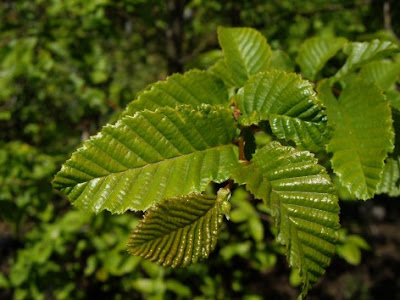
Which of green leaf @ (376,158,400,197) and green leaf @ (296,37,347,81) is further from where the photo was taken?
green leaf @ (296,37,347,81)

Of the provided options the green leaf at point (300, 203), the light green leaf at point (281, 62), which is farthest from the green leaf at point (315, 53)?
the green leaf at point (300, 203)

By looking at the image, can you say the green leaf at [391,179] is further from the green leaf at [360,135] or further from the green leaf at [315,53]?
the green leaf at [315,53]

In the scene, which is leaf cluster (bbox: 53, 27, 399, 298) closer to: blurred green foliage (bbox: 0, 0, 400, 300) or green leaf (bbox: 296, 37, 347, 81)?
green leaf (bbox: 296, 37, 347, 81)

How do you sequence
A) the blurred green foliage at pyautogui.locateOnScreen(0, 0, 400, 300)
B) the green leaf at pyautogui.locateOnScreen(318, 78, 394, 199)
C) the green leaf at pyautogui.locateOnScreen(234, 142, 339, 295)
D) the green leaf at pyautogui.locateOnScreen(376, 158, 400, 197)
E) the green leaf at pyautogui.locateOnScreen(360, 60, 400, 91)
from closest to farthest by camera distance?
A: the green leaf at pyautogui.locateOnScreen(234, 142, 339, 295) < the green leaf at pyautogui.locateOnScreen(318, 78, 394, 199) < the green leaf at pyautogui.locateOnScreen(376, 158, 400, 197) < the green leaf at pyautogui.locateOnScreen(360, 60, 400, 91) < the blurred green foliage at pyautogui.locateOnScreen(0, 0, 400, 300)

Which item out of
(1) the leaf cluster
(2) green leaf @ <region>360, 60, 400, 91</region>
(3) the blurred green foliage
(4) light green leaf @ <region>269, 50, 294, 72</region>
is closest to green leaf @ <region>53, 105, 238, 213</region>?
(1) the leaf cluster

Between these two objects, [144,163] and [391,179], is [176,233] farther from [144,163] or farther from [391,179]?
[391,179]

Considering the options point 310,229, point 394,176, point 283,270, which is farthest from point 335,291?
point 310,229

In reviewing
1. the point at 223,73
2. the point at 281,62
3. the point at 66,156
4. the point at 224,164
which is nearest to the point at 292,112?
the point at 224,164
